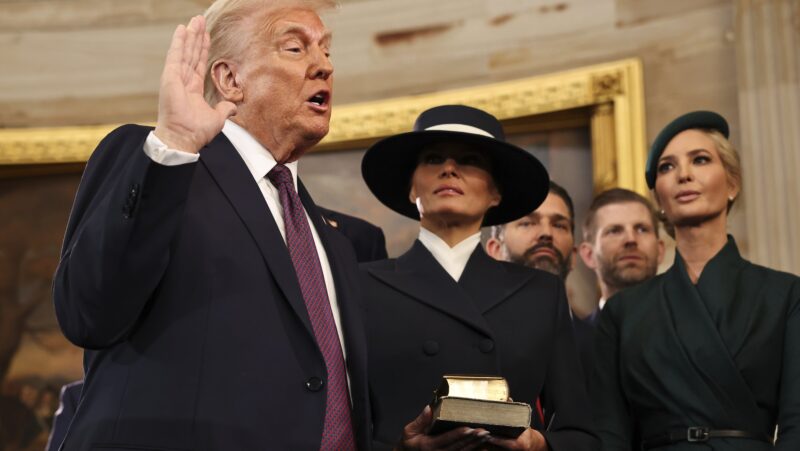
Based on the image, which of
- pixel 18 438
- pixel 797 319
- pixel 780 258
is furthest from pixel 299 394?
pixel 18 438

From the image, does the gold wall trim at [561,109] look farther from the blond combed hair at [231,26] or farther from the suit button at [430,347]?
the blond combed hair at [231,26]

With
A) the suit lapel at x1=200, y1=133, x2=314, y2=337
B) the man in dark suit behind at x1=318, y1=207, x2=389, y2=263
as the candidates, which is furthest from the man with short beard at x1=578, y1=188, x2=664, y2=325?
the suit lapel at x1=200, y1=133, x2=314, y2=337

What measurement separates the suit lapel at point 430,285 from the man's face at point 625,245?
1.59 metres

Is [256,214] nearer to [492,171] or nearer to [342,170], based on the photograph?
[492,171]

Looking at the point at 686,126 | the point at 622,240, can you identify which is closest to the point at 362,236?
the point at 622,240

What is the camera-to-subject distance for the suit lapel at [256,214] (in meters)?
2.25

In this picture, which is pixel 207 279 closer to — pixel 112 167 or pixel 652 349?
pixel 112 167

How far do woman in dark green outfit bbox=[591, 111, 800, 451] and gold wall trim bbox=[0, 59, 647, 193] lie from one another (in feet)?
6.48

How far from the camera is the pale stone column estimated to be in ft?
16.7

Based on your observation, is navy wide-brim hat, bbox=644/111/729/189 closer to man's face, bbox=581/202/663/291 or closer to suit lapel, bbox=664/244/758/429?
suit lapel, bbox=664/244/758/429

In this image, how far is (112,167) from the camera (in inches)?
85.5

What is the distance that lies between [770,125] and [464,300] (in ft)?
8.80

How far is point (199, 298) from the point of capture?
2162 millimetres

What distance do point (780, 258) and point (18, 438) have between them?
442 cm
